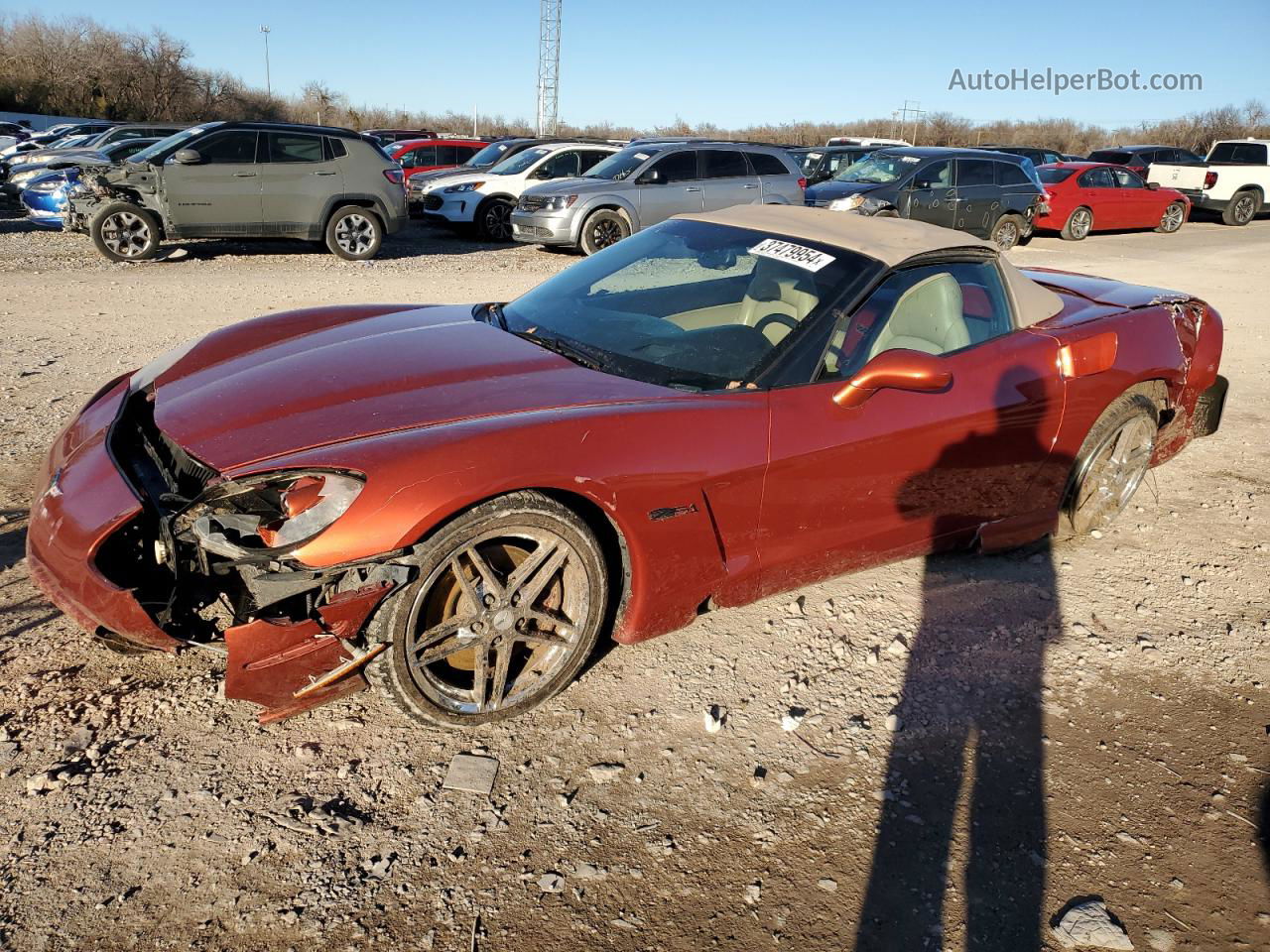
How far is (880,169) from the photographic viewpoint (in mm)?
15430

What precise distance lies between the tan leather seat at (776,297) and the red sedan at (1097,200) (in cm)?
1546

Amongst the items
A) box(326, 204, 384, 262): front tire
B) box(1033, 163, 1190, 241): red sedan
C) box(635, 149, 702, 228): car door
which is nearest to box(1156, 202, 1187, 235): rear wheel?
box(1033, 163, 1190, 241): red sedan

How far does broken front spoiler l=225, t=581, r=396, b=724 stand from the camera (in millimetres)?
2488

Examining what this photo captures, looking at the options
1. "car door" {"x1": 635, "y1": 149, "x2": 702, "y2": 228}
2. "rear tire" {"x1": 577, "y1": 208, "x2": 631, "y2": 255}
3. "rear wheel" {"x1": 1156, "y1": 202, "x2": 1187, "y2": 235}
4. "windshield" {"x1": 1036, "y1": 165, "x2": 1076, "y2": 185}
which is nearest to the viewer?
"rear tire" {"x1": 577, "y1": 208, "x2": 631, "y2": 255}

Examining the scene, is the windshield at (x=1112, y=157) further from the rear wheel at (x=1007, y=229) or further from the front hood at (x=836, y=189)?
the front hood at (x=836, y=189)

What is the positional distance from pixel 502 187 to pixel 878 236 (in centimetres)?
1308

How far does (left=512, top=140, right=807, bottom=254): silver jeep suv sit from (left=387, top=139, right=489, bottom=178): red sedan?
275 inches

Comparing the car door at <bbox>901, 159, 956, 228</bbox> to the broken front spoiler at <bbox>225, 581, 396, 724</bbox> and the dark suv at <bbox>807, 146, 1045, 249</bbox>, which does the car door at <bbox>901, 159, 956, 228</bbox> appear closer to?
the dark suv at <bbox>807, 146, 1045, 249</bbox>

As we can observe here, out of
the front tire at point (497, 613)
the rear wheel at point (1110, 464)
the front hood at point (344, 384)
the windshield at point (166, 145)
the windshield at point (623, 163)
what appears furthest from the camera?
the windshield at point (623, 163)

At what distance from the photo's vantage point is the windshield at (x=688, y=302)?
339 centimetres

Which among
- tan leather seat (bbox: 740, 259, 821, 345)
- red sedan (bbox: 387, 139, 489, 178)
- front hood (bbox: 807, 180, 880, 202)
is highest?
red sedan (bbox: 387, 139, 489, 178)

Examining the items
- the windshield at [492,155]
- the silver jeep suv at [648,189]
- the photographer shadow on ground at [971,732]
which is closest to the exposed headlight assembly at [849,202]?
the silver jeep suv at [648,189]

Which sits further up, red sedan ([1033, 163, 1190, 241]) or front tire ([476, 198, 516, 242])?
red sedan ([1033, 163, 1190, 241])

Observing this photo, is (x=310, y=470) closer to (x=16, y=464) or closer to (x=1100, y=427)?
(x=16, y=464)
